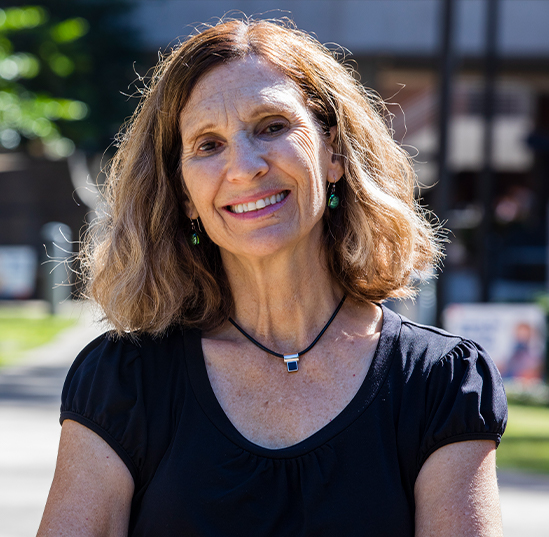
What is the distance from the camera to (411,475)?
209cm

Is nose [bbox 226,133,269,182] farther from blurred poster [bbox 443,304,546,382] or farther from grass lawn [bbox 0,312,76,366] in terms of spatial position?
grass lawn [bbox 0,312,76,366]

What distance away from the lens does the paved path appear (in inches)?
198

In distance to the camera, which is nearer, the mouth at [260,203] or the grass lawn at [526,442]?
the mouth at [260,203]

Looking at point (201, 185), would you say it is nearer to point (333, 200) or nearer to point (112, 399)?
point (333, 200)

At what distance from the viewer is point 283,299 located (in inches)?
93.6

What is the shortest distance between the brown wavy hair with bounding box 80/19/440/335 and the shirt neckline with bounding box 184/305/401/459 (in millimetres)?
141

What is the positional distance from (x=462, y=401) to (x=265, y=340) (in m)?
0.57

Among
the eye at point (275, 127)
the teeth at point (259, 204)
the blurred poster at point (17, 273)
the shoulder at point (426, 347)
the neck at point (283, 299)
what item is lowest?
the blurred poster at point (17, 273)

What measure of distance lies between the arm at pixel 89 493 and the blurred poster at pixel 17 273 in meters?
16.7

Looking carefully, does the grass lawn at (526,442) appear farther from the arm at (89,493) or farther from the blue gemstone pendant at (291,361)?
the arm at (89,493)

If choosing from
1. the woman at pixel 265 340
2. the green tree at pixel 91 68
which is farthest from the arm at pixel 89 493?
the green tree at pixel 91 68

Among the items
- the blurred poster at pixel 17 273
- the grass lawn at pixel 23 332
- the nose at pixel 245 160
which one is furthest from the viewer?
the blurred poster at pixel 17 273

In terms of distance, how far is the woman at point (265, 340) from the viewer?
2.05 meters

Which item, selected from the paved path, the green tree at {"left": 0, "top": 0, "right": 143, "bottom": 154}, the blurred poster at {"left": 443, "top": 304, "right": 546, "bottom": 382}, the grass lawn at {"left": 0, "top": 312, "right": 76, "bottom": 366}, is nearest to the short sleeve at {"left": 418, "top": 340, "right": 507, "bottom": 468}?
the paved path
